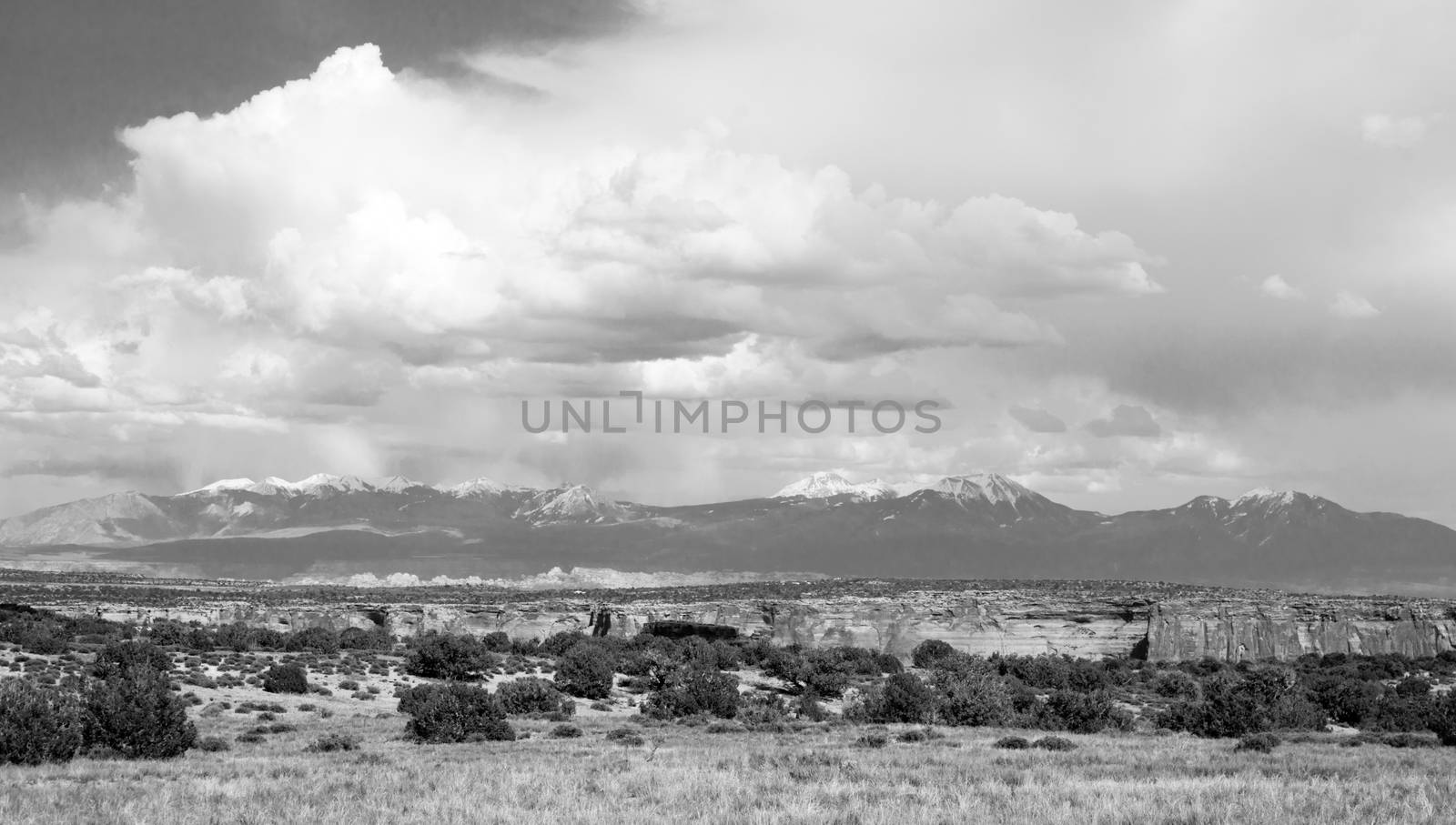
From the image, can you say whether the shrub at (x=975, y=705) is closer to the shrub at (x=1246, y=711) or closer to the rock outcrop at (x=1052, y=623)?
the shrub at (x=1246, y=711)

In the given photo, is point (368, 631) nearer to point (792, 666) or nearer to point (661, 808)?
point (792, 666)

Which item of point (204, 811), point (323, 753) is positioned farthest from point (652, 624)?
point (204, 811)

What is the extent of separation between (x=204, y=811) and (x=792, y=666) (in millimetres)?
51566

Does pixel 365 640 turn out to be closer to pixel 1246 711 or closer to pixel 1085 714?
pixel 1085 714

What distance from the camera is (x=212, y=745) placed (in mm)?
35031

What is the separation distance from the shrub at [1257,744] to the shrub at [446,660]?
43862mm

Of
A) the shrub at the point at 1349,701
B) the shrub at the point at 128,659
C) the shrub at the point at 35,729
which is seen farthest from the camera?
the shrub at the point at 128,659

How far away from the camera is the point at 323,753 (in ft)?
111

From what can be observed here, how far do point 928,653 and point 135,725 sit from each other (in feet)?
212

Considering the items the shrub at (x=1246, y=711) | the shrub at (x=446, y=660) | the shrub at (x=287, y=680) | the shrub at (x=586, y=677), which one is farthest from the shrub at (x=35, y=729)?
the shrub at (x=446, y=660)

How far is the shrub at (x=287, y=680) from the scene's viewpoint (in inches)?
2299

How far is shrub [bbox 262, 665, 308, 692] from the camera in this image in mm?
58406

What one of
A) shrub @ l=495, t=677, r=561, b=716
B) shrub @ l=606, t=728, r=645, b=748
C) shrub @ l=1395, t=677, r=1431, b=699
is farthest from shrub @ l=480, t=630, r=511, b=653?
shrub @ l=1395, t=677, r=1431, b=699

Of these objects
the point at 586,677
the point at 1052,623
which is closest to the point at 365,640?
the point at 586,677
